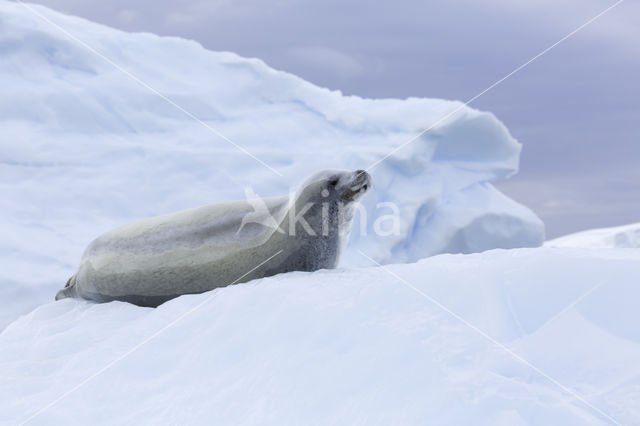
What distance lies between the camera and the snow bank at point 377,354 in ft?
6.18

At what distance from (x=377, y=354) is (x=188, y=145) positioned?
29.9ft

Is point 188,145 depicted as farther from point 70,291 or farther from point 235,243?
point 235,243

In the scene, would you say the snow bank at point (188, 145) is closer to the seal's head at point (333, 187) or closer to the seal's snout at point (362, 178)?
the seal's head at point (333, 187)

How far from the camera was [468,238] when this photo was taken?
38.9 ft

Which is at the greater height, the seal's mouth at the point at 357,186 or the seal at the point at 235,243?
the seal's mouth at the point at 357,186

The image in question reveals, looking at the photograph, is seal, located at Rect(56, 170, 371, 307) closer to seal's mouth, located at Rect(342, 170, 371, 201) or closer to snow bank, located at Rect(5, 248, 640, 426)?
seal's mouth, located at Rect(342, 170, 371, 201)

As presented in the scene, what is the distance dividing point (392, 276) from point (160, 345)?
0.98 meters

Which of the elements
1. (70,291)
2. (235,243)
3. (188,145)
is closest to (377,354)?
(235,243)

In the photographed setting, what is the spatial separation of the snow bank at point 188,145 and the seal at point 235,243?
160 inches

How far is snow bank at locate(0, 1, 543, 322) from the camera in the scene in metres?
8.98

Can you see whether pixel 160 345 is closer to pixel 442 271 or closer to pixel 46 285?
pixel 442 271

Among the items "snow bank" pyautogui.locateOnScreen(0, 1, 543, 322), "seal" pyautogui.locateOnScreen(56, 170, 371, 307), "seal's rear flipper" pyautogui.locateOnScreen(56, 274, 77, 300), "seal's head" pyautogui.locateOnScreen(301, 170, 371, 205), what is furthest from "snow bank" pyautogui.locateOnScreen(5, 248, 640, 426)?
"snow bank" pyautogui.locateOnScreen(0, 1, 543, 322)

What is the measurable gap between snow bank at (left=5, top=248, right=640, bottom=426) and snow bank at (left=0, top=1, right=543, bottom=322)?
5.34 metres

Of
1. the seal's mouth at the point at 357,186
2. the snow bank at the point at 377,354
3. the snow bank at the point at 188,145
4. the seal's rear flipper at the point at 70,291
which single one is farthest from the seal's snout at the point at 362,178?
the snow bank at the point at 188,145
